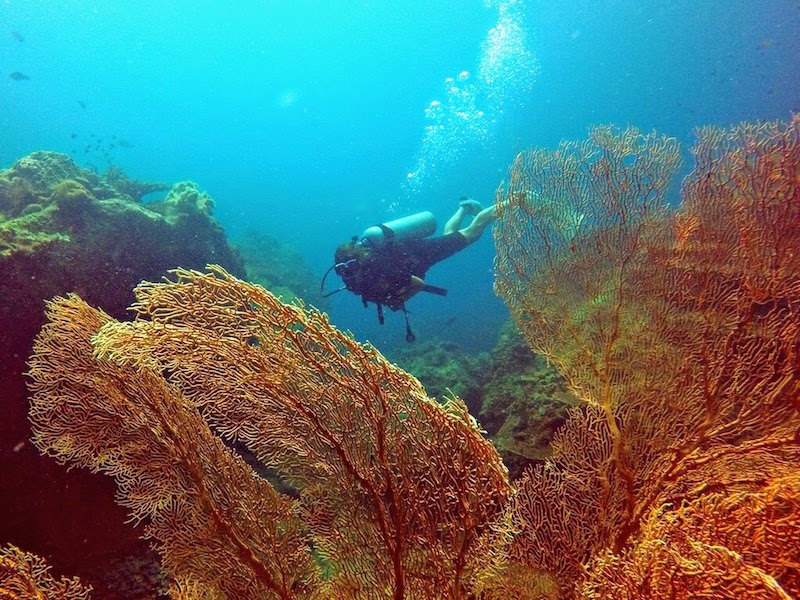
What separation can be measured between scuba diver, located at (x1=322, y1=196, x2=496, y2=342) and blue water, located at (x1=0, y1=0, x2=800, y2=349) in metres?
14.0

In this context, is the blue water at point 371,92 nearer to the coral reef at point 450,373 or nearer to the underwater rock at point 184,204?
the coral reef at point 450,373

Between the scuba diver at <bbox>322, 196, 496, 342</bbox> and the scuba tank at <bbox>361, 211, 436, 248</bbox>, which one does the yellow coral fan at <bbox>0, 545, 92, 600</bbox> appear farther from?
the scuba tank at <bbox>361, 211, 436, 248</bbox>

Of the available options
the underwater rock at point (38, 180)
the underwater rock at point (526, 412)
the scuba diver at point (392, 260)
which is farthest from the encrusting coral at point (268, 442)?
the underwater rock at point (38, 180)

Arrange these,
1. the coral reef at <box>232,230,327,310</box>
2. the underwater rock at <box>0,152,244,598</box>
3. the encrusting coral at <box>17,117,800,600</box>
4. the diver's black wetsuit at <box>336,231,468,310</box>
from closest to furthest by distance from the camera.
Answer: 1. the encrusting coral at <box>17,117,800,600</box>
2. the underwater rock at <box>0,152,244,598</box>
3. the diver's black wetsuit at <box>336,231,468,310</box>
4. the coral reef at <box>232,230,327,310</box>

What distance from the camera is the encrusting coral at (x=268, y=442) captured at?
2238mm

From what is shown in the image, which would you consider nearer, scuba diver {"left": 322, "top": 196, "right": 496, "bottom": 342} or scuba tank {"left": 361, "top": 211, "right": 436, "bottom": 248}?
scuba diver {"left": 322, "top": 196, "right": 496, "bottom": 342}

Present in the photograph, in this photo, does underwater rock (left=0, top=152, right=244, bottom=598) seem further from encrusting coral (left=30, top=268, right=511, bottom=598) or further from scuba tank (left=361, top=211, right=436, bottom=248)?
scuba tank (left=361, top=211, right=436, bottom=248)

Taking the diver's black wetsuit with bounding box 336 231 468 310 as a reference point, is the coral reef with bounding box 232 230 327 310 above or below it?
above

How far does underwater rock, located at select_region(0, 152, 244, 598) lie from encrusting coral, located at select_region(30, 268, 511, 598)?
1230 mm

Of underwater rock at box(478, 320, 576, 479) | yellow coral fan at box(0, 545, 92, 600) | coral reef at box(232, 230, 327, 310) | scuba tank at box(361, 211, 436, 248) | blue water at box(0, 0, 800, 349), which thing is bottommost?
yellow coral fan at box(0, 545, 92, 600)

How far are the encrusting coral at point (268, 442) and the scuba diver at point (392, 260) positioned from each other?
13.2 feet

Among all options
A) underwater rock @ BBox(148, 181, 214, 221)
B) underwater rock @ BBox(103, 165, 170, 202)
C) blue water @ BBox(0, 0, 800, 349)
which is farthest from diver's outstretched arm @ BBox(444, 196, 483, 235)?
blue water @ BBox(0, 0, 800, 349)

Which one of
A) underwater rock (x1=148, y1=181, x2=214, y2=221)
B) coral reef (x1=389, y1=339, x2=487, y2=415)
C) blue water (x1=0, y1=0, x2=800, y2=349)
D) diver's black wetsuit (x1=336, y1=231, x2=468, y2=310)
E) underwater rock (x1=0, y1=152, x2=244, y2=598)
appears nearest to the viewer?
underwater rock (x1=0, y1=152, x2=244, y2=598)

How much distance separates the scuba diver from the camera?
7707mm
